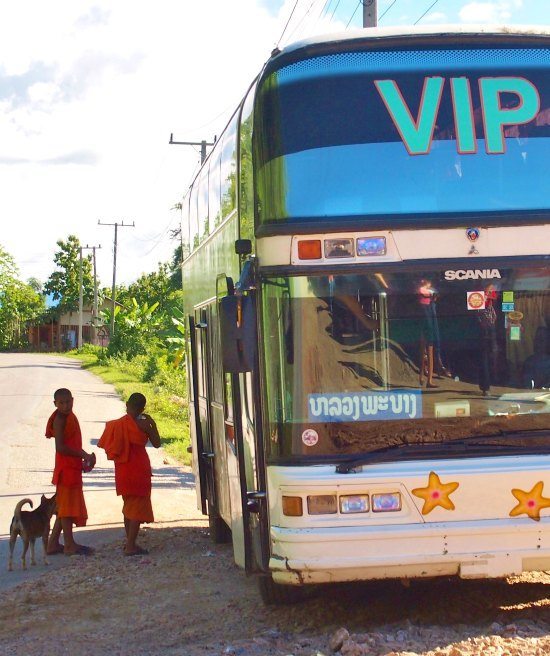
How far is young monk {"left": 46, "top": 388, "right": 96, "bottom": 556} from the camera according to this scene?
9773 mm

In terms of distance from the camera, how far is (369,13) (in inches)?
502

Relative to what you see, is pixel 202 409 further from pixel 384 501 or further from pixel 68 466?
pixel 384 501

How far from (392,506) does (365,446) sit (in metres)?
0.36

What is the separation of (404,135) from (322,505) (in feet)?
7.04

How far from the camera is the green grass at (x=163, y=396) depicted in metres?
21.4

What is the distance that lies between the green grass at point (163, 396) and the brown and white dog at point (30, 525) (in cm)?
877

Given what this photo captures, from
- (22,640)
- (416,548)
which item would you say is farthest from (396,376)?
(22,640)

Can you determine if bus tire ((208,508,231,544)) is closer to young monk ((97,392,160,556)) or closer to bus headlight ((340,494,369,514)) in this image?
young monk ((97,392,160,556))

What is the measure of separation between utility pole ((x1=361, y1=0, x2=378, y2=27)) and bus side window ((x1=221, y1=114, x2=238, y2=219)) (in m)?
5.67

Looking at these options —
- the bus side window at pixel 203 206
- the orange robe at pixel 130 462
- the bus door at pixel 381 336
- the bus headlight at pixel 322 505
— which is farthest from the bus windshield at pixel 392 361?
the orange robe at pixel 130 462

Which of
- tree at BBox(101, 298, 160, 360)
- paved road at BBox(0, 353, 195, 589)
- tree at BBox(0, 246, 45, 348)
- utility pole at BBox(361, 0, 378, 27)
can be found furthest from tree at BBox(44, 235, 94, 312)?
utility pole at BBox(361, 0, 378, 27)

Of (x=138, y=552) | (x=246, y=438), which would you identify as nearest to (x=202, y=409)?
(x=138, y=552)

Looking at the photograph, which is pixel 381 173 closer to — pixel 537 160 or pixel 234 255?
pixel 537 160

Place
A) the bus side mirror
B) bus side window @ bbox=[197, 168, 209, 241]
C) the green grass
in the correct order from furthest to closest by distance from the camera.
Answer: the green grass → bus side window @ bbox=[197, 168, 209, 241] → the bus side mirror
